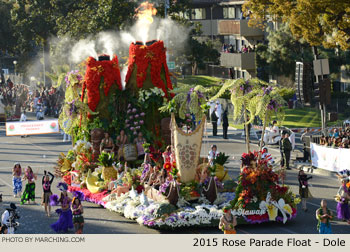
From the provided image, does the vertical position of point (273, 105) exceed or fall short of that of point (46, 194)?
it exceeds it

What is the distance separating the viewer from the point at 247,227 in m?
22.7

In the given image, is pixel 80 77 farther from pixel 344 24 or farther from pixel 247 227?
pixel 344 24

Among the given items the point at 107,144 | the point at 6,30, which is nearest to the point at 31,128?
the point at 107,144

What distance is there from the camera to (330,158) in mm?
31516

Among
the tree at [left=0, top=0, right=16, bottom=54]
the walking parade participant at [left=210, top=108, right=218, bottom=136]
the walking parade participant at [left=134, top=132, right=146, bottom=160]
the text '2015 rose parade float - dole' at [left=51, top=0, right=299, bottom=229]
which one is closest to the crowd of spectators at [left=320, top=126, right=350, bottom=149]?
the text '2015 rose parade float - dole' at [left=51, top=0, right=299, bottom=229]

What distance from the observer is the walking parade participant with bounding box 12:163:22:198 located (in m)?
27.6

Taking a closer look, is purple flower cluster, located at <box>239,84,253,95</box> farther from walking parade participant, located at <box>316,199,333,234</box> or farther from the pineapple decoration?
walking parade participant, located at <box>316,199,333,234</box>

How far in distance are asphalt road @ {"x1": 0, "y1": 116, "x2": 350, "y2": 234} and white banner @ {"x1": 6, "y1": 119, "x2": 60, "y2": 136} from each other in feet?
10.1

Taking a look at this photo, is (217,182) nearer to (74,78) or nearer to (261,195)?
(261,195)

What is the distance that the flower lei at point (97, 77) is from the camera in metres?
28.9

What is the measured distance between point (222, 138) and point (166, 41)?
40.4 feet

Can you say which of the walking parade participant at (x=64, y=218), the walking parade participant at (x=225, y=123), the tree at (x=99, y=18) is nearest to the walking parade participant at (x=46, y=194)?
the walking parade participant at (x=64, y=218)

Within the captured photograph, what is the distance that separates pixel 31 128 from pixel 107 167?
21852 millimetres

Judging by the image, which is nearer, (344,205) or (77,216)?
(77,216)
